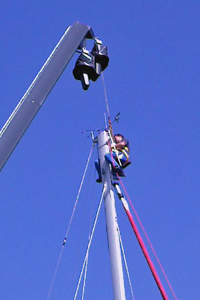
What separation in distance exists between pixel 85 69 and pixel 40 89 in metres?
1.31

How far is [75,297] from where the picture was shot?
1077cm

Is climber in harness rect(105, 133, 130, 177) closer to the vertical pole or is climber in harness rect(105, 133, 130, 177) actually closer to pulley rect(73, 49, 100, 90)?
the vertical pole

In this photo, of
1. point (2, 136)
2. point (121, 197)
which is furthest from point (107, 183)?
point (2, 136)

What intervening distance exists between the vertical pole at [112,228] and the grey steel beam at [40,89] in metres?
4.07

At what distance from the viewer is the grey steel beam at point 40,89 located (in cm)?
562

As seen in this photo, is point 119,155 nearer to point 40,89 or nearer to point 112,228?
point 112,228

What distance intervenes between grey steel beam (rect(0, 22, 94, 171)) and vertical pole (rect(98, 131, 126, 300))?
4068mm

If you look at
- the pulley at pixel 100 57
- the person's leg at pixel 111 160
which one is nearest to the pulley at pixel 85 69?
the pulley at pixel 100 57

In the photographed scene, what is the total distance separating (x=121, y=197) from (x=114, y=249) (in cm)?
133

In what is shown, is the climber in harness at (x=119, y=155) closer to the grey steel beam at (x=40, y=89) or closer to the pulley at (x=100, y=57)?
the pulley at (x=100, y=57)

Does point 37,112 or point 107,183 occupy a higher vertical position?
point 107,183

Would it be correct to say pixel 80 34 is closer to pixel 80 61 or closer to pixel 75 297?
pixel 80 61

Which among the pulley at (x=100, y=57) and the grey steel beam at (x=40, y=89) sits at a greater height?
the pulley at (x=100, y=57)

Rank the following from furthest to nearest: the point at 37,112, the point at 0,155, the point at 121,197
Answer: the point at 121,197 < the point at 37,112 < the point at 0,155
